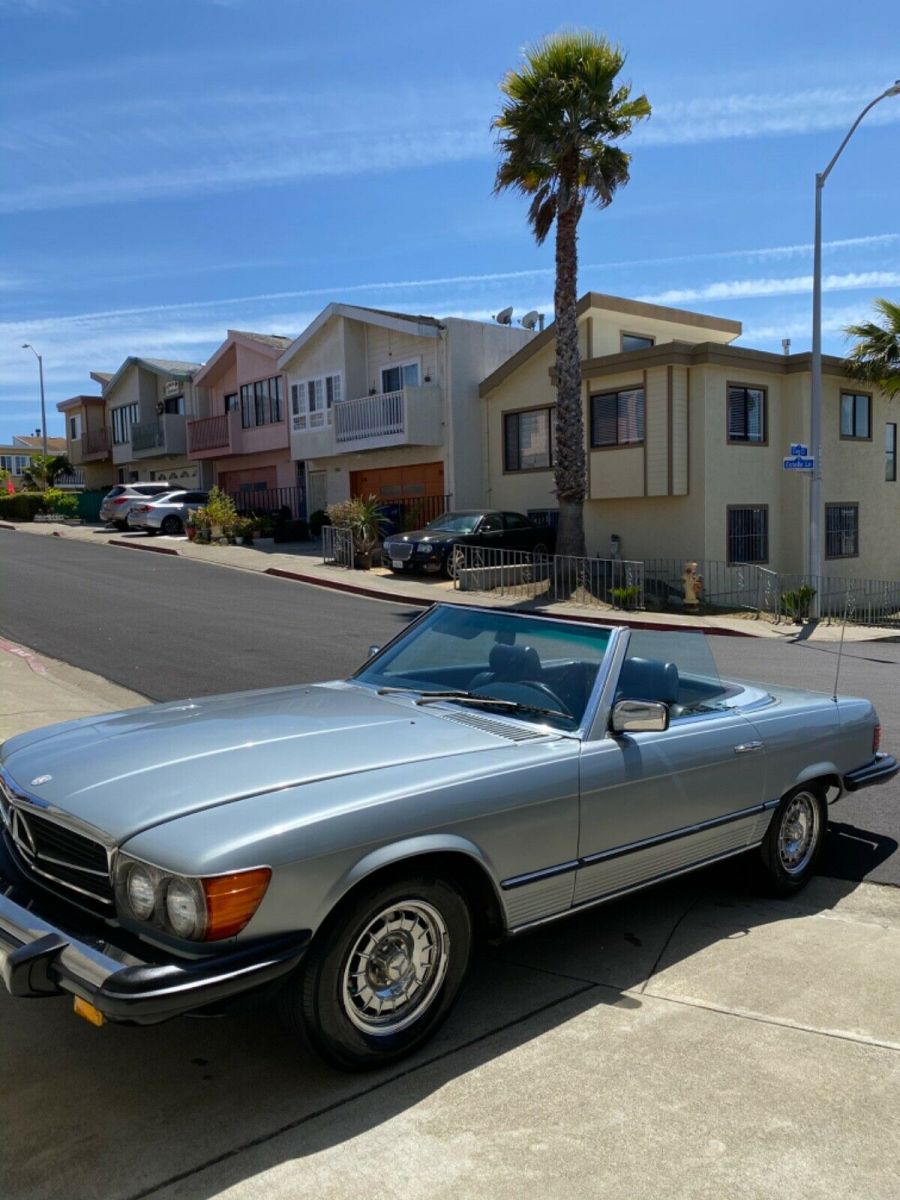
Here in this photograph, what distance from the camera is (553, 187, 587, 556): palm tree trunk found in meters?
20.3

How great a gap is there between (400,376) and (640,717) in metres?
26.3

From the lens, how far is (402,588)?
20219 millimetres

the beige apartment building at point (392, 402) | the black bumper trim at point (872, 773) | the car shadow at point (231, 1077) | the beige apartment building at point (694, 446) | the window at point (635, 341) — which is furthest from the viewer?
the beige apartment building at point (392, 402)

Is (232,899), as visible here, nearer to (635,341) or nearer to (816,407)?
(816,407)

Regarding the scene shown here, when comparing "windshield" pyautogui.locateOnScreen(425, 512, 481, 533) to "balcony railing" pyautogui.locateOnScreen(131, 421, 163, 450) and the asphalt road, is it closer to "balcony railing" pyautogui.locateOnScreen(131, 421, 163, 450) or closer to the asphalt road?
the asphalt road

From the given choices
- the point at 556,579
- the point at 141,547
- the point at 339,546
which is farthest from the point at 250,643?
the point at 141,547

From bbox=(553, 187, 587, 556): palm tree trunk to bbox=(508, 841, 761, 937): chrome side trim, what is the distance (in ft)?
53.6

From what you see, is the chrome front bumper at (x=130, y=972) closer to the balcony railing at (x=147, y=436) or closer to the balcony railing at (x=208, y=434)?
the balcony railing at (x=208, y=434)

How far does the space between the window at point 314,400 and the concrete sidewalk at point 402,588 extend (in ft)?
15.0

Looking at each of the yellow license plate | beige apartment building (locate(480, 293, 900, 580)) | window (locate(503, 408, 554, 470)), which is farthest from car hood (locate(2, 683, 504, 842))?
window (locate(503, 408, 554, 470))

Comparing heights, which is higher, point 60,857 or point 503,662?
point 503,662

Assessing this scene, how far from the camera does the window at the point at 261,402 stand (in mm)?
35000

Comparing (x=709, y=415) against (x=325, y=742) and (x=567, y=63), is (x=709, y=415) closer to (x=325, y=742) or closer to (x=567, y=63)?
(x=567, y=63)

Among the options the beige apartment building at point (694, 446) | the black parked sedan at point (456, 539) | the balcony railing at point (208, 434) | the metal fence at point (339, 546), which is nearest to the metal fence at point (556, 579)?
the black parked sedan at point (456, 539)
